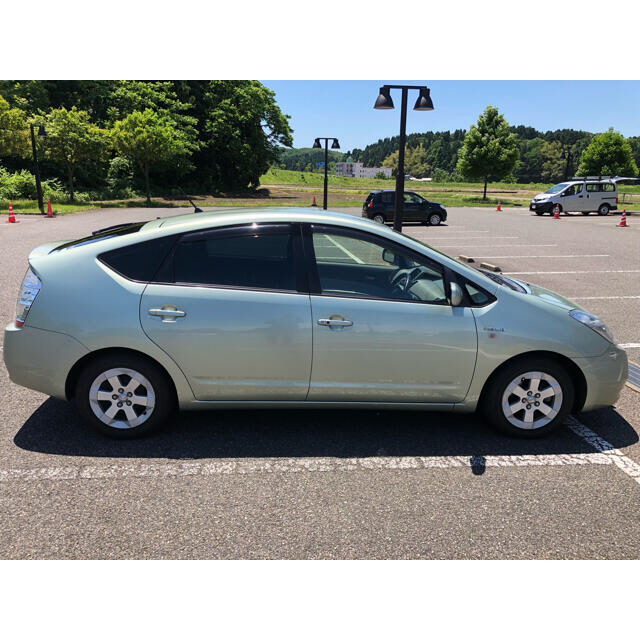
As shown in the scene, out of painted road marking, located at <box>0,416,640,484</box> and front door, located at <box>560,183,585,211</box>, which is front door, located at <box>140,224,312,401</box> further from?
front door, located at <box>560,183,585,211</box>

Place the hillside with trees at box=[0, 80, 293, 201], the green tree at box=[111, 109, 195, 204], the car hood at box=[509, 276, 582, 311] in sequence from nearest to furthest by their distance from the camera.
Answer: the car hood at box=[509, 276, 582, 311] < the hillside with trees at box=[0, 80, 293, 201] < the green tree at box=[111, 109, 195, 204]

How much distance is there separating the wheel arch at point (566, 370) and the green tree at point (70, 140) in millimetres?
32679

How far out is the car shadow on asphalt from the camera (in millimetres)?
3738

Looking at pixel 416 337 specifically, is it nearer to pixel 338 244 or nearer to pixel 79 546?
pixel 338 244

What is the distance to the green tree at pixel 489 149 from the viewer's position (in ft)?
153

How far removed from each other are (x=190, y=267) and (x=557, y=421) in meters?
2.83

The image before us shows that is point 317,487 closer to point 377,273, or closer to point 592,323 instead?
point 377,273

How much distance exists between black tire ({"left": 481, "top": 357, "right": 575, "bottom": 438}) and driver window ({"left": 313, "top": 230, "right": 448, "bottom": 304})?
695 millimetres

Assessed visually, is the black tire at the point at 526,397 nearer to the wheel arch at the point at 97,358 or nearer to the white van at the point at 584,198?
the wheel arch at the point at 97,358

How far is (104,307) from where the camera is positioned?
12.0 ft

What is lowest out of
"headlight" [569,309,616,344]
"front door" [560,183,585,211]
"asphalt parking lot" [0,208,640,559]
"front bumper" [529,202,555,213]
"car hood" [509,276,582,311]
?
"asphalt parking lot" [0,208,640,559]

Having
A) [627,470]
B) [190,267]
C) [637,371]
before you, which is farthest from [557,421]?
[190,267]

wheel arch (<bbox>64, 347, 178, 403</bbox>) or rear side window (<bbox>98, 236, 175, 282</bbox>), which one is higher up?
rear side window (<bbox>98, 236, 175, 282</bbox>)

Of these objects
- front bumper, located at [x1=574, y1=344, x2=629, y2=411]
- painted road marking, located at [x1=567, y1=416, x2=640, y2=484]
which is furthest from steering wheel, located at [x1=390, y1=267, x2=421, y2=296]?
painted road marking, located at [x1=567, y1=416, x2=640, y2=484]
